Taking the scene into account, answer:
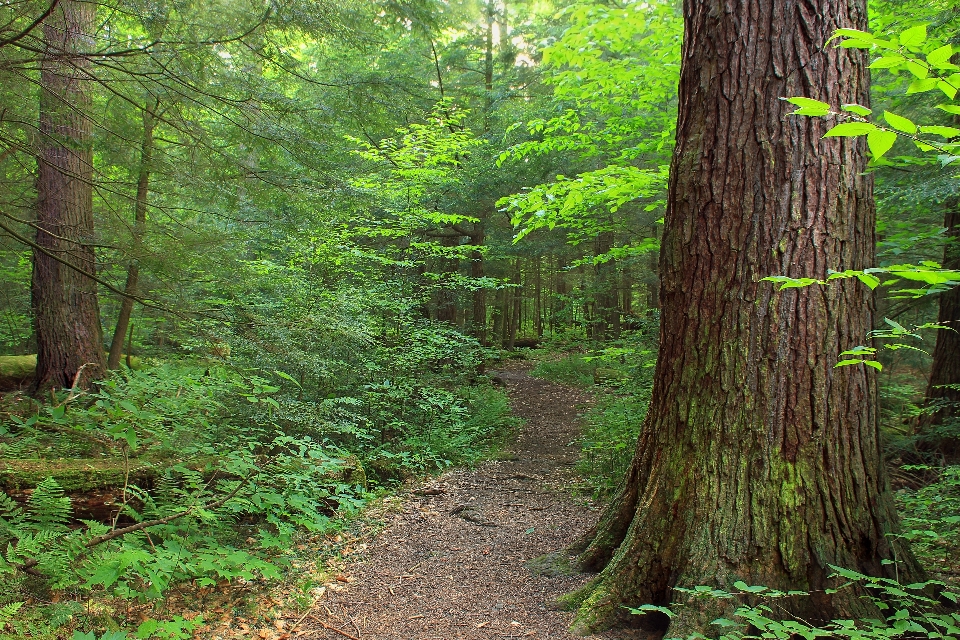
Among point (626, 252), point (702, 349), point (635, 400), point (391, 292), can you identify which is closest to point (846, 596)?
point (702, 349)

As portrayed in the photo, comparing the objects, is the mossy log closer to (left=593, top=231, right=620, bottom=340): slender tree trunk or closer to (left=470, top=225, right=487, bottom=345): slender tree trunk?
(left=470, top=225, right=487, bottom=345): slender tree trunk

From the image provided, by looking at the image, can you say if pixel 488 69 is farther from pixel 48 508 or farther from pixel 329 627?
pixel 329 627

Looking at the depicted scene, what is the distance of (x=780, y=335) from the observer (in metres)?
2.66

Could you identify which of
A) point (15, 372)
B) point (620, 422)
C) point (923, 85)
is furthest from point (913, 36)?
point (15, 372)

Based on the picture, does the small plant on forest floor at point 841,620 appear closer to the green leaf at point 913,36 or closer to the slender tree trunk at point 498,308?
the green leaf at point 913,36

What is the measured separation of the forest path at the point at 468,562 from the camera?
320cm

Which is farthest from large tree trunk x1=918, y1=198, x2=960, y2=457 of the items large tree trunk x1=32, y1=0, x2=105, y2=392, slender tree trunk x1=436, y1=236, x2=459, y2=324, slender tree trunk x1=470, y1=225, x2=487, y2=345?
large tree trunk x1=32, y1=0, x2=105, y2=392

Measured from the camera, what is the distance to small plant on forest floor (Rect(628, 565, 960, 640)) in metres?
2.23

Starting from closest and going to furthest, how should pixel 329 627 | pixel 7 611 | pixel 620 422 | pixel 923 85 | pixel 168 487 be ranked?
pixel 923 85 < pixel 7 611 < pixel 329 627 < pixel 168 487 < pixel 620 422

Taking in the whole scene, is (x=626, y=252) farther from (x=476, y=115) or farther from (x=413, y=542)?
(x=476, y=115)

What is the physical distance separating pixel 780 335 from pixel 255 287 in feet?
18.2

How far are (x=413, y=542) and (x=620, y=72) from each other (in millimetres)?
5332

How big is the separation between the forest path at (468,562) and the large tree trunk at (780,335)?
3.09 feet

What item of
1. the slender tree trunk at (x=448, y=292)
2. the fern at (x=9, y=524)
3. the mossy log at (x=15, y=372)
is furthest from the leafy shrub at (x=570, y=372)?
the fern at (x=9, y=524)
